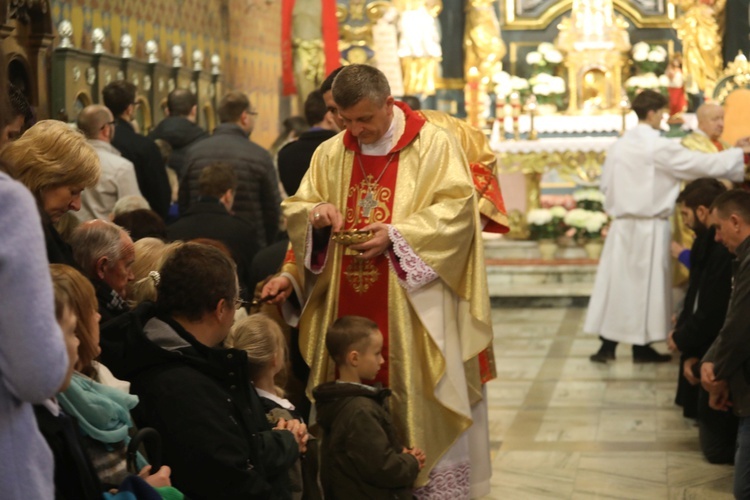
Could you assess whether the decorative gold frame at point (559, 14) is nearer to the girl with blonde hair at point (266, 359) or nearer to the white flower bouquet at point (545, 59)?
the white flower bouquet at point (545, 59)

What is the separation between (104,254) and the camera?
395 cm

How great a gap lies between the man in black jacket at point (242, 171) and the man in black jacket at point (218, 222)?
1114 mm

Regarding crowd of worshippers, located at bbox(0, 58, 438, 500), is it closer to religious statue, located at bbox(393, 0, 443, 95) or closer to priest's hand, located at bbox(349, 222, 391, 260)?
priest's hand, located at bbox(349, 222, 391, 260)

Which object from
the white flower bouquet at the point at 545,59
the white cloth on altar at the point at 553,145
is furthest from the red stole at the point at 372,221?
the white flower bouquet at the point at 545,59

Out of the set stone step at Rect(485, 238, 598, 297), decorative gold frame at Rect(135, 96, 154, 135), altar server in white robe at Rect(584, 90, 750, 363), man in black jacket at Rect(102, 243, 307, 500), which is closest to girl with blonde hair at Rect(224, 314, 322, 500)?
man in black jacket at Rect(102, 243, 307, 500)

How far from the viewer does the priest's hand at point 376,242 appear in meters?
4.77

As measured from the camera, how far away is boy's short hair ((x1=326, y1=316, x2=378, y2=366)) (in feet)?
15.4

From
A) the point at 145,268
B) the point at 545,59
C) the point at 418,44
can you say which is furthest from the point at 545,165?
the point at 145,268

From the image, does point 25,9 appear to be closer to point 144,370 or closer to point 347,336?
point 347,336

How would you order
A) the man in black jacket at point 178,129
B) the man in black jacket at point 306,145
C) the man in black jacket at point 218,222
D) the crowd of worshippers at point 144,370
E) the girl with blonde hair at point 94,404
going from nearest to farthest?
the crowd of worshippers at point 144,370 → the girl with blonde hair at point 94,404 → the man in black jacket at point 218,222 → the man in black jacket at point 306,145 → the man in black jacket at point 178,129

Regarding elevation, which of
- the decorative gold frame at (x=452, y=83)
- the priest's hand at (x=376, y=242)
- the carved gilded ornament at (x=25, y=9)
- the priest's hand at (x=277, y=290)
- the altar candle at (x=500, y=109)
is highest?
the carved gilded ornament at (x=25, y=9)

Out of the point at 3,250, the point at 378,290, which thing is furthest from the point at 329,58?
the point at 3,250

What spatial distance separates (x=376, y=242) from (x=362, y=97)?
1.72ft

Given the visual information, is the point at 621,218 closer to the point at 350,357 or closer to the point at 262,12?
the point at 350,357
